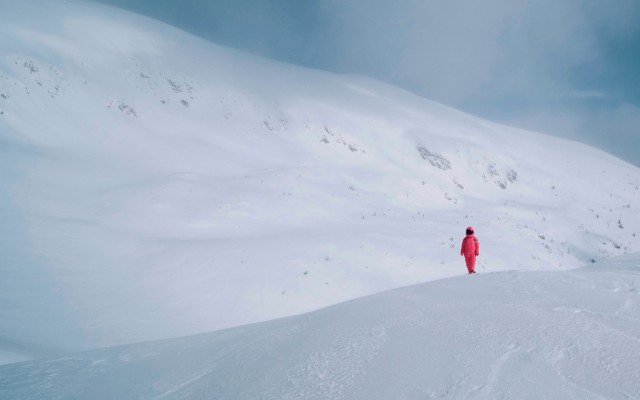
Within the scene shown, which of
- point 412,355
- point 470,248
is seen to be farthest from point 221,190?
point 412,355

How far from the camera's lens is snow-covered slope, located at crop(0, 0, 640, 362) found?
29.3 feet

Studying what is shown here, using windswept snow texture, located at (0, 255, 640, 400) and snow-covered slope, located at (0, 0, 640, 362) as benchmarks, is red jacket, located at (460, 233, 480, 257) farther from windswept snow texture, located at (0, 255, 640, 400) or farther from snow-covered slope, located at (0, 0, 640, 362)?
windswept snow texture, located at (0, 255, 640, 400)

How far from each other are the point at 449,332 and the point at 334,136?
29301 mm

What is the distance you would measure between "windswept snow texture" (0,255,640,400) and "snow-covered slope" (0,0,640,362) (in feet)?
8.34

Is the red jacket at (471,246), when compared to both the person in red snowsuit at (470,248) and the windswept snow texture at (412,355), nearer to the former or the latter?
the person in red snowsuit at (470,248)

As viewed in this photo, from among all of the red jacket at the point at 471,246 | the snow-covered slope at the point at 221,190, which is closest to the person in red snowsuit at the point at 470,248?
the red jacket at the point at 471,246

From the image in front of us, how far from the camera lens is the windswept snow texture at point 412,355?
2695 mm

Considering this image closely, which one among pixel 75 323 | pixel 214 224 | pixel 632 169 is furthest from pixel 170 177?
pixel 632 169

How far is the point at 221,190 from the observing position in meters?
17.9

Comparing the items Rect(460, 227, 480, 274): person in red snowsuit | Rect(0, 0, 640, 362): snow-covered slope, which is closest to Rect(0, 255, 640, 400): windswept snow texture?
Rect(0, 0, 640, 362): snow-covered slope

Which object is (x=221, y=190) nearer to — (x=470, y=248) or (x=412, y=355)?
(x=470, y=248)

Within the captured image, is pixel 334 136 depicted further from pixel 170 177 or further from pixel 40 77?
pixel 40 77

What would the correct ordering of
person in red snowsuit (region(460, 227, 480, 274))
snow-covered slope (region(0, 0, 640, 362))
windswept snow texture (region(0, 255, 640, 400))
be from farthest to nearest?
person in red snowsuit (region(460, 227, 480, 274)) → snow-covered slope (region(0, 0, 640, 362)) → windswept snow texture (region(0, 255, 640, 400))

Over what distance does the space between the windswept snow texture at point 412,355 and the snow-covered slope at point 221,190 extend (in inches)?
100
